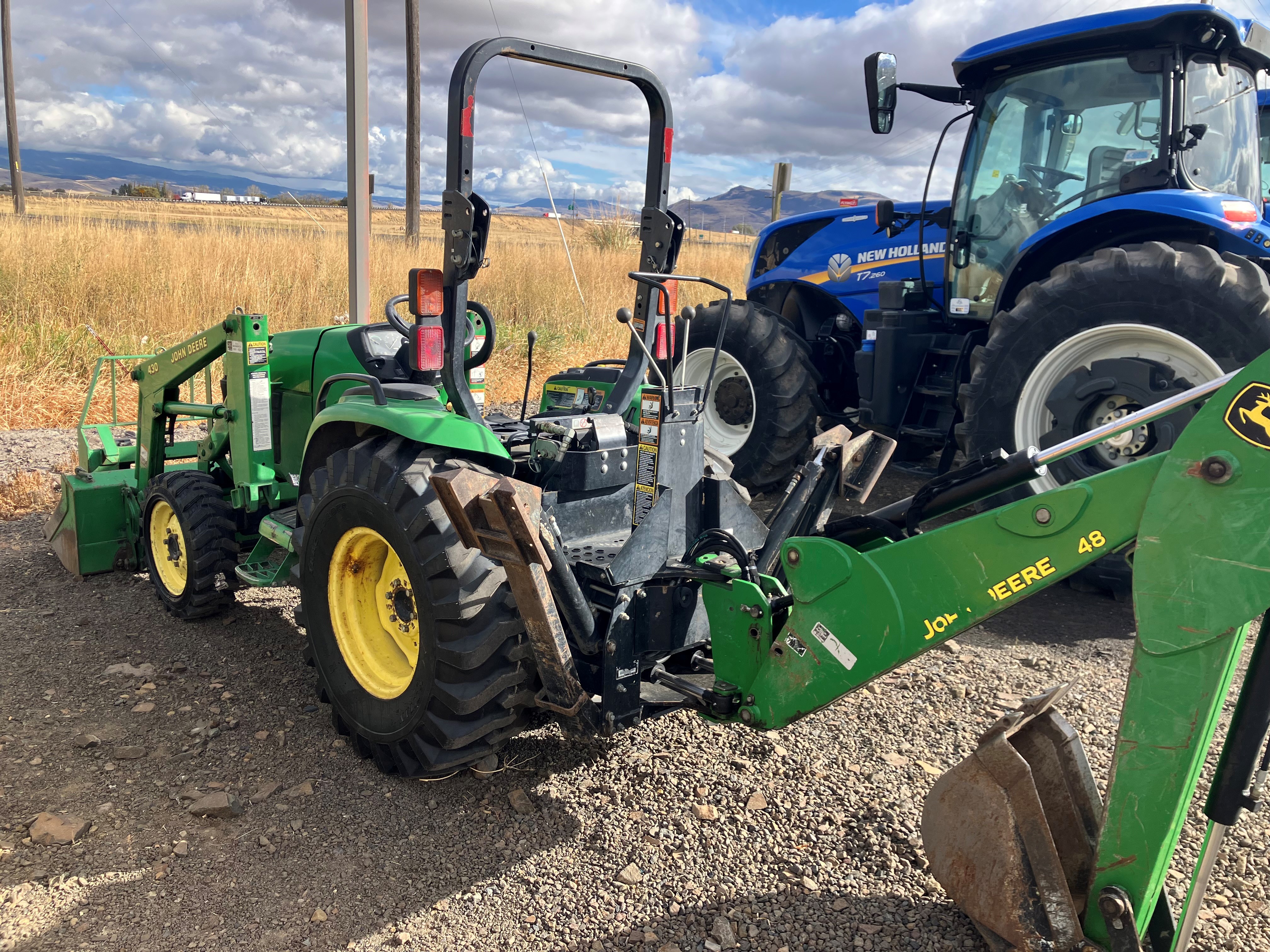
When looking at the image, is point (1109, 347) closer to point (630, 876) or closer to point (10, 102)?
point (630, 876)

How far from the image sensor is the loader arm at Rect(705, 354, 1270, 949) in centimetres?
180

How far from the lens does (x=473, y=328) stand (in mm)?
3924

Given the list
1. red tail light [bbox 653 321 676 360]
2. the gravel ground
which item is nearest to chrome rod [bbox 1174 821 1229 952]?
the gravel ground

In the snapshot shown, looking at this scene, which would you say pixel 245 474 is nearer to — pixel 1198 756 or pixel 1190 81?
pixel 1198 756

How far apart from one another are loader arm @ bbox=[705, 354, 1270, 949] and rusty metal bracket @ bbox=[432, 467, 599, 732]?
67 centimetres

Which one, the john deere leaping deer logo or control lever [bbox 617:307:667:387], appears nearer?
the john deere leaping deer logo

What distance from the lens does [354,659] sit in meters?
3.21

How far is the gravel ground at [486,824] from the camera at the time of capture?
8.03ft

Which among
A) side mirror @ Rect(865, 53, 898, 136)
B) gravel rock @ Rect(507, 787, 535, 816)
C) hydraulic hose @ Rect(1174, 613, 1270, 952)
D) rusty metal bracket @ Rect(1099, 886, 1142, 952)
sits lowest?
gravel rock @ Rect(507, 787, 535, 816)

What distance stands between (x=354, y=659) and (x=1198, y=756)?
2.42m

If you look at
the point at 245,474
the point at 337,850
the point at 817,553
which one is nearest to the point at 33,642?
the point at 245,474

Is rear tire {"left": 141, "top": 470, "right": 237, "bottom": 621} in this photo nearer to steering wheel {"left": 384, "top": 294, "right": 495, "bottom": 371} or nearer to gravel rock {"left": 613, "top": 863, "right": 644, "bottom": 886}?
steering wheel {"left": 384, "top": 294, "right": 495, "bottom": 371}

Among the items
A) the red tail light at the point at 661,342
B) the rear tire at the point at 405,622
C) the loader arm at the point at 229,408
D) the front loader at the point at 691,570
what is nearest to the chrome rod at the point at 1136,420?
the front loader at the point at 691,570

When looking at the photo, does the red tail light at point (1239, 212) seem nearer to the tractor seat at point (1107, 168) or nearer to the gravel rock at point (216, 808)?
the tractor seat at point (1107, 168)
